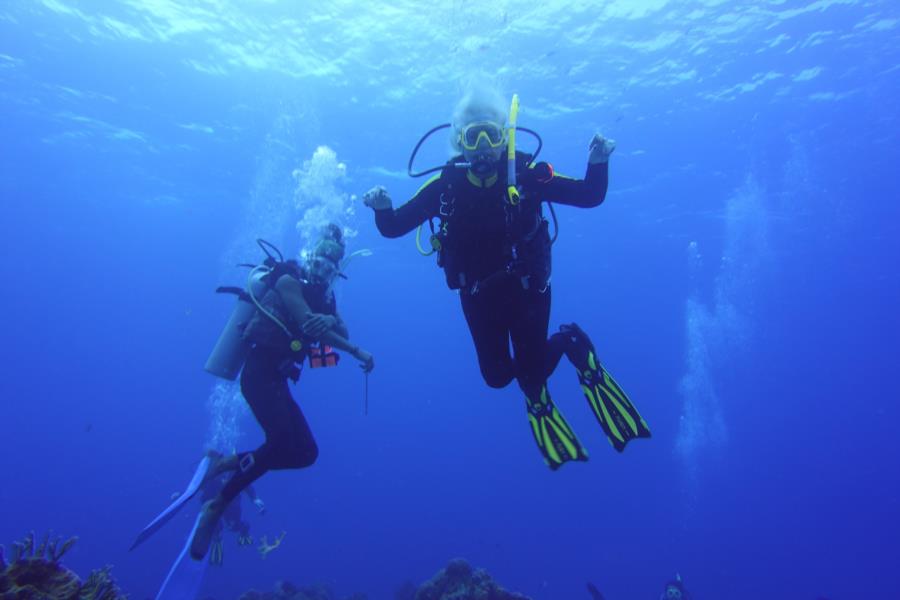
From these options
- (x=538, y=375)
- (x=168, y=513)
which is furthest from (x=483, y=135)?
(x=168, y=513)

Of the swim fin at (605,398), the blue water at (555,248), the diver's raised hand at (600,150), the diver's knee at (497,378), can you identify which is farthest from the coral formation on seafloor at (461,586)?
the blue water at (555,248)

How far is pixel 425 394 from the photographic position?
125875mm

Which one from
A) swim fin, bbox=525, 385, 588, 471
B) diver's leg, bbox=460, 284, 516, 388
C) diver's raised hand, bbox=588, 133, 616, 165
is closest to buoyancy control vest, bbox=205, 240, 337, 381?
diver's leg, bbox=460, 284, 516, 388

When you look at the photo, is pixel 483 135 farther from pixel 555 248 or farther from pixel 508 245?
pixel 555 248

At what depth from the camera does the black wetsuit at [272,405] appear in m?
5.68

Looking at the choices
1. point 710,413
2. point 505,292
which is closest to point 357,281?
point 505,292

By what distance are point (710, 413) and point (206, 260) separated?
106 meters

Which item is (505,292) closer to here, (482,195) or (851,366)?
(482,195)

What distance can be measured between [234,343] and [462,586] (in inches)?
231

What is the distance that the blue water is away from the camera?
60.4 ft

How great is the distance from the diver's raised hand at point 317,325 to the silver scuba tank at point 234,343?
95 centimetres

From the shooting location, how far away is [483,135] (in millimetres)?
4613

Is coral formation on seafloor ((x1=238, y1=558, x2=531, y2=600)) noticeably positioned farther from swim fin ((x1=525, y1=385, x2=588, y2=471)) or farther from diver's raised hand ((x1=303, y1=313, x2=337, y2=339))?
diver's raised hand ((x1=303, y1=313, x2=337, y2=339))

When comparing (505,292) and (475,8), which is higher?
(475,8)
